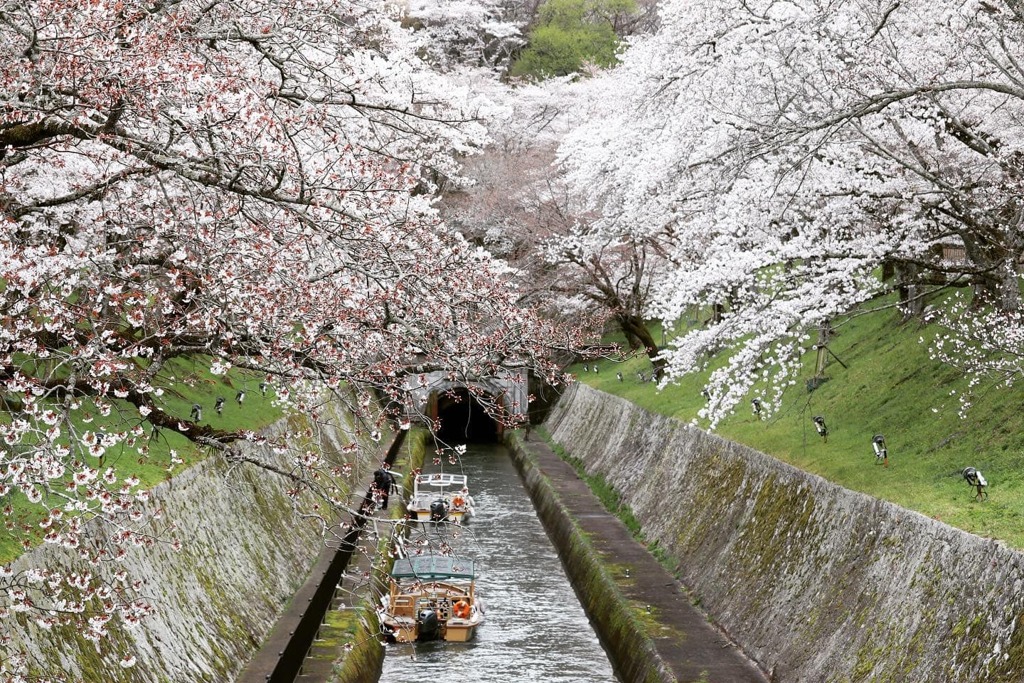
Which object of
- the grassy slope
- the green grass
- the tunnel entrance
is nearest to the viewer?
the green grass

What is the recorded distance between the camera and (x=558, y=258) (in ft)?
104

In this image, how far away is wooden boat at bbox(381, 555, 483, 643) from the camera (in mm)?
19031

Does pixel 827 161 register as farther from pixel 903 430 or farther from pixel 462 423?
pixel 462 423

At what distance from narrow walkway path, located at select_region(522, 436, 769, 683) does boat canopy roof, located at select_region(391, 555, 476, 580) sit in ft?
9.26

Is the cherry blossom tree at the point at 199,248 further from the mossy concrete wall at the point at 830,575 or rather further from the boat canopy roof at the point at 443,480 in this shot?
the boat canopy roof at the point at 443,480

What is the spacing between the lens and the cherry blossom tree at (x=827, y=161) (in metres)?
12.2

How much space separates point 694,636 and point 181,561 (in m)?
7.50

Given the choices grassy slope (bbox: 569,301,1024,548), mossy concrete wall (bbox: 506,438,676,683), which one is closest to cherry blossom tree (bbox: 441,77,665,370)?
mossy concrete wall (bbox: 506,438,676,683)

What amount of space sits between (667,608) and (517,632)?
154 inches

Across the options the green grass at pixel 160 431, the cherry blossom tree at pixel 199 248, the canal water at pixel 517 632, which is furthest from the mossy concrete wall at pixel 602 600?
the green grass at pixel 160 431

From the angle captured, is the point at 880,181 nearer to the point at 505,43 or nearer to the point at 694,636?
the point at 694,636

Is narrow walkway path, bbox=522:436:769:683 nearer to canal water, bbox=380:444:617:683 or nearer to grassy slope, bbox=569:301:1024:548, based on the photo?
canal water, bbox=380:444:617:683

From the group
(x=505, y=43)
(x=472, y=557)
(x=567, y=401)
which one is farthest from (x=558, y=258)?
(x=505, y=43)

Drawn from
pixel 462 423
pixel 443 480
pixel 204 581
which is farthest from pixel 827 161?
pixel 462 423
